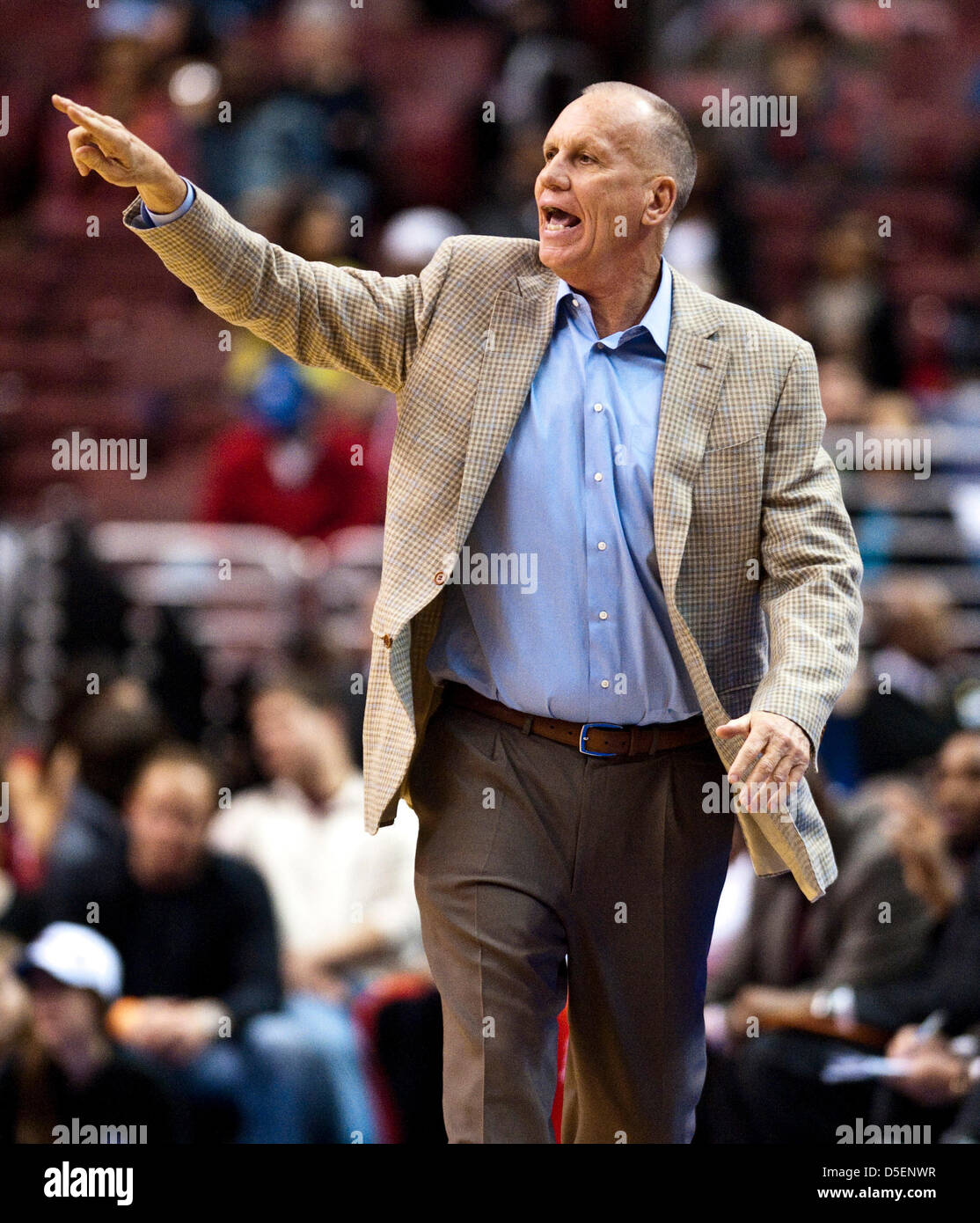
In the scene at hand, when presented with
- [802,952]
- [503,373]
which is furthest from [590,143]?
[802,952]

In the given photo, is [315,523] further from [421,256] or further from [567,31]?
[567,31]

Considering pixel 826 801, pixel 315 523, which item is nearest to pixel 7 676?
pixel 315 523

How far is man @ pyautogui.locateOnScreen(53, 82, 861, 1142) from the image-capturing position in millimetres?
2689

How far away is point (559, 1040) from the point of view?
322 cm

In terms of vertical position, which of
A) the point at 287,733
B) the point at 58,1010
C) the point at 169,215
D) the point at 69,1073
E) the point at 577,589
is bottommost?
the point at 69,1073

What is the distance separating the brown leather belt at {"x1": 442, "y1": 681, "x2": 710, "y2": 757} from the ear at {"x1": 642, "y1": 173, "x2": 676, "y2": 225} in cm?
73

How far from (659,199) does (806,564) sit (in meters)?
0.57

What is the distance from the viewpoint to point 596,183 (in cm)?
269

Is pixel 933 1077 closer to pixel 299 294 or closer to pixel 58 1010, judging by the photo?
pixel 58 1010

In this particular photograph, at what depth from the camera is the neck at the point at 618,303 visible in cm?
282

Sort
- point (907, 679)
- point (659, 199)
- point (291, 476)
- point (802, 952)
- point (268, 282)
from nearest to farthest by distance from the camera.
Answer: point (268, 282) < point (659, 199) < point (802, 952) < point (907, 679) < point (291, 476)

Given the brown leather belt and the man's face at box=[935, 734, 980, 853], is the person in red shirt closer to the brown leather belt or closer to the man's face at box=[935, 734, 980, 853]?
the man's face at box=[935, 734, 980, 853]

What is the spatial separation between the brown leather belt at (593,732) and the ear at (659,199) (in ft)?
2.40
